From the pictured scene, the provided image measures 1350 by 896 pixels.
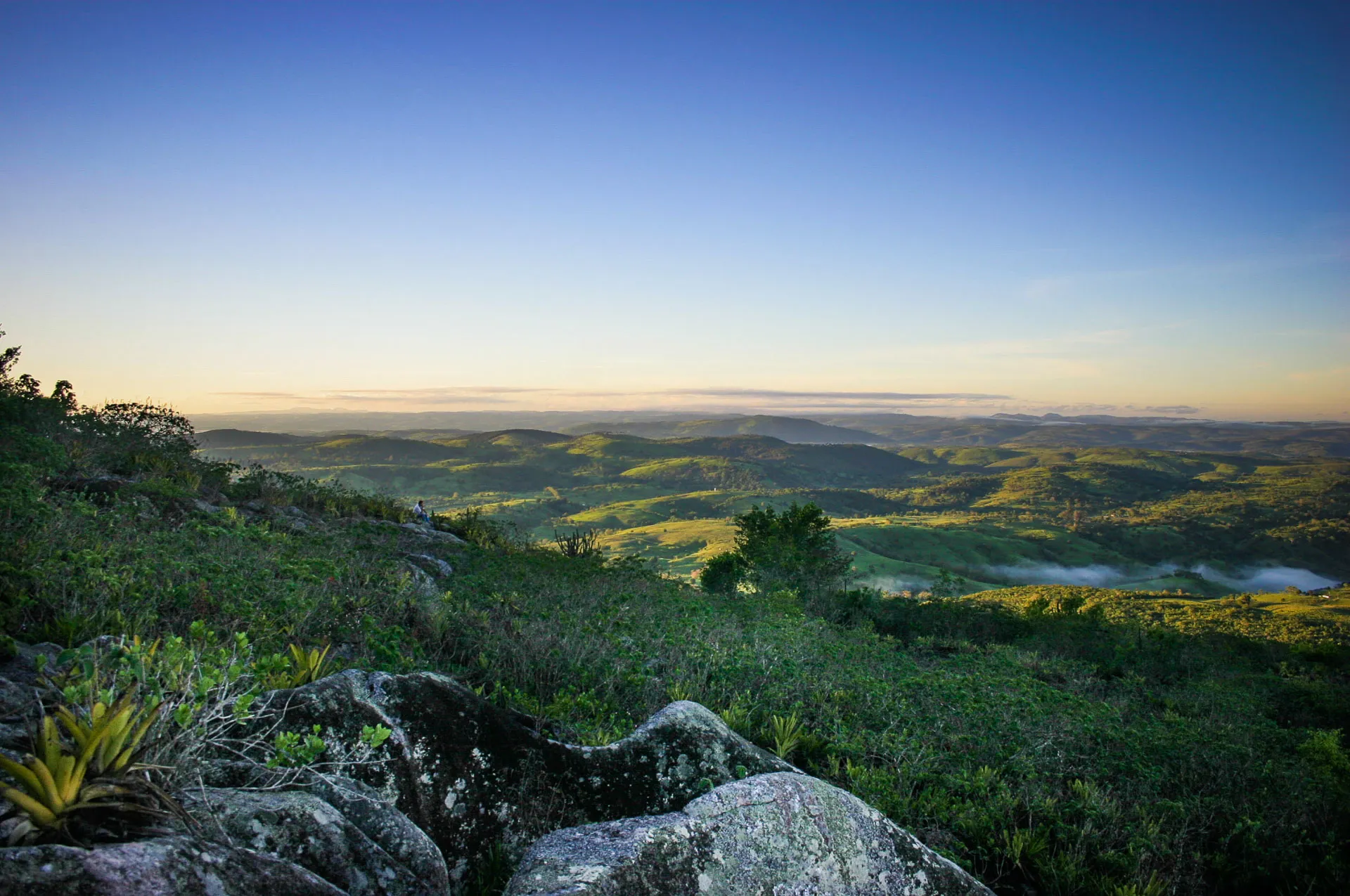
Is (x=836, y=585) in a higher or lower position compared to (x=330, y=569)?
lower

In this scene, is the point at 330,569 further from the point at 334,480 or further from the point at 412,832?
the point at 334,480

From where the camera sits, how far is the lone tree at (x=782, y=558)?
34.4 meters

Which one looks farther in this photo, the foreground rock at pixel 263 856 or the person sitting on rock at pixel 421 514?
the person sitting on rock at pixel 421 514

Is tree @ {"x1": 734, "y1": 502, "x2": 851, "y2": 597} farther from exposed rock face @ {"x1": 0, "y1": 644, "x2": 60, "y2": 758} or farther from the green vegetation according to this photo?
exposed rock face @ {"x1": 0, "y1": 644, "x2": 60, "y2": 758}

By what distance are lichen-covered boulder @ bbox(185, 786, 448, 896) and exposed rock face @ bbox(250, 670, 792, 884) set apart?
0.65 meters

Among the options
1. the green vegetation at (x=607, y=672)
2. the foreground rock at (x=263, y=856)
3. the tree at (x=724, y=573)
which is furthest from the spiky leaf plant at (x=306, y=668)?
the tree at (x=724, y=573)

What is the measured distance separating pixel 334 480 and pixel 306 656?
16.8 m

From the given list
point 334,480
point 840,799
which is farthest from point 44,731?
point 334,480

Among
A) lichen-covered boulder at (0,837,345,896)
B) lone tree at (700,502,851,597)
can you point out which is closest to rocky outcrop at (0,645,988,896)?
lichen-covered boulder at (0,837,345,896)

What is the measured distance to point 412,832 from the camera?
3.34 m

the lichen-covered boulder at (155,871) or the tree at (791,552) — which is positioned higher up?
the lichen-covered boulder at (155,871)

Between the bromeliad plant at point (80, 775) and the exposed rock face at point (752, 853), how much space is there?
1593 millimetres

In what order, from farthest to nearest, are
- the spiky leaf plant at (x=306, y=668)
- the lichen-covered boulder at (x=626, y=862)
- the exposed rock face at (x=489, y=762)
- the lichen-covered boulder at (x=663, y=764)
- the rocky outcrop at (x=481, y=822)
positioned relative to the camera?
the spiky leaf plant at (x=306, y=668) → the lichen-covered boulder at (x=663, y=764) → the exposed rock face at (x=489, y=762) → the lichen-covered boulder at (x=626, y=862) → the rocky outcrop at (x=481, y=822)

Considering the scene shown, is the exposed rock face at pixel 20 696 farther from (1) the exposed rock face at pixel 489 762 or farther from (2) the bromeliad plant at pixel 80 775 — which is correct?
(1) the exposed rock face at pixel 489 762
